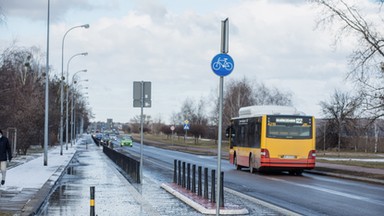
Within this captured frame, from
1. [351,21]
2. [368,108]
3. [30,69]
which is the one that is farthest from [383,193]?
[30,69]

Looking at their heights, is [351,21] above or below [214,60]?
above

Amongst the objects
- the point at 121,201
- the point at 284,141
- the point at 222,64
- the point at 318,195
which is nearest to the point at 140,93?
the point at 121,201

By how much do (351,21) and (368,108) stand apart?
12.9 ft

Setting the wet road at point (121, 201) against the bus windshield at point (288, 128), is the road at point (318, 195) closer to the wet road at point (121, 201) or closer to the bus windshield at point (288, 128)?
the wet road at point (121, 201)

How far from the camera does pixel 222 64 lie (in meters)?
10.8

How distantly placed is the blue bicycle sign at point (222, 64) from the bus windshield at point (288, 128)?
18457 millimetres

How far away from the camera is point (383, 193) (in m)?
20.3

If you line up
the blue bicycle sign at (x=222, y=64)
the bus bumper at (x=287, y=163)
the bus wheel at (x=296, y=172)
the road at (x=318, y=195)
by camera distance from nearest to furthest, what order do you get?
the blue bicycle sign at (x=222, y=64) → the road at (x=318, y=195) → the bus bumper at (x=287, y=163) → the bus wheel at (x=296, y=172)

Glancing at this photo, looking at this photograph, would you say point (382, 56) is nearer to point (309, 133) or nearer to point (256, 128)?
point (309, 133)

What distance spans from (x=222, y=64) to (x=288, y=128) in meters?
18.8

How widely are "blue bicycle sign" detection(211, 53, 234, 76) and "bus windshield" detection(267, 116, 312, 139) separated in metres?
18.5

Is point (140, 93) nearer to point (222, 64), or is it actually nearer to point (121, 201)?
point (121, 201)

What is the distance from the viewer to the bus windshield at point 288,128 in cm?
2900

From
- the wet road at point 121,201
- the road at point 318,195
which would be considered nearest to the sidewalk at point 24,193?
the wet road at point 121,201
